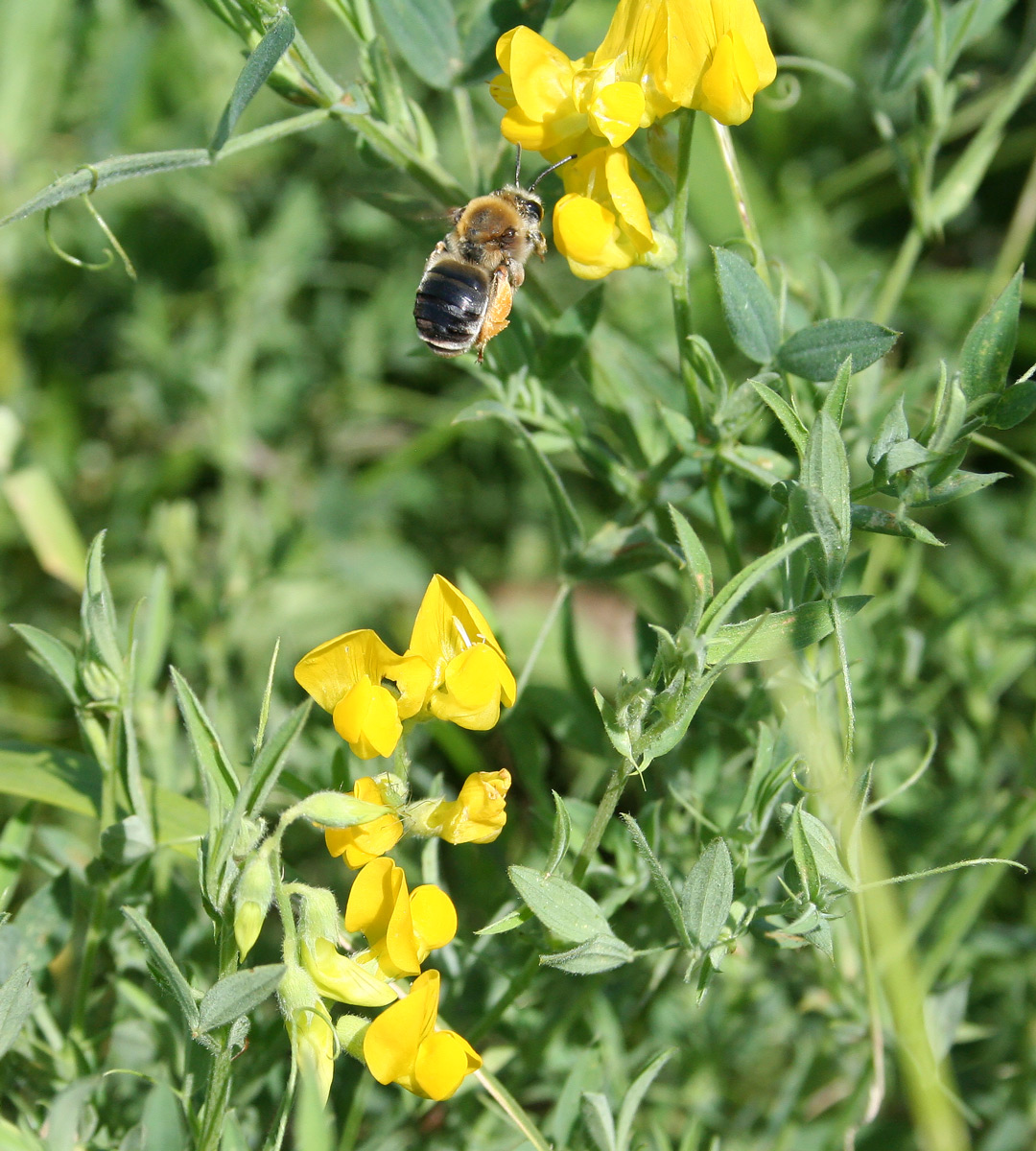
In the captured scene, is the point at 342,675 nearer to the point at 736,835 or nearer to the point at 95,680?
the point at 95,680

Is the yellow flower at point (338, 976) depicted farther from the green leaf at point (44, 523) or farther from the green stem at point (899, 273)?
the green leaf at point (44, 523)

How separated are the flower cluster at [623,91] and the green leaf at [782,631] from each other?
1.70 ft

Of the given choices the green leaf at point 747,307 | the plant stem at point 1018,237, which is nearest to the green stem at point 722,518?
the green leaf at point 747,307

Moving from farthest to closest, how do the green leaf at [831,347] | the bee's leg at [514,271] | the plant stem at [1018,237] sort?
the plant stem at [1018,237] < the bee's leg at [514,271] < the green leaf at [831,347]

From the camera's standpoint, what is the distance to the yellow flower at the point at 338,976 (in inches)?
49.8

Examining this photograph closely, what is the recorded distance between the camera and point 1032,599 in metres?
2.46

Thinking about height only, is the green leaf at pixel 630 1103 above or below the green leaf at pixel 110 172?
below

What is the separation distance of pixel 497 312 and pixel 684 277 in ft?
1.04

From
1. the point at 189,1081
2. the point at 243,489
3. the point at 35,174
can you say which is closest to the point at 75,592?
the point at 243,489

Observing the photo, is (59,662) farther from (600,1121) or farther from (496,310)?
(600,1121)

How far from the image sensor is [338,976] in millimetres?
1265

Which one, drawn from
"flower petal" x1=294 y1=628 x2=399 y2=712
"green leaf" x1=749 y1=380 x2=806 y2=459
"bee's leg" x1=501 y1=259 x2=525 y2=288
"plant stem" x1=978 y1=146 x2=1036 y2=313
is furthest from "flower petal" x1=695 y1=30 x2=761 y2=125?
"plant stem" x1=978 y1=146 x2=1036 y2=313

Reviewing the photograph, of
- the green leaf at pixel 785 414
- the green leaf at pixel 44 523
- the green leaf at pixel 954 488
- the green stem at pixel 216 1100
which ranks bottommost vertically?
the green leaf at pixel 44 523

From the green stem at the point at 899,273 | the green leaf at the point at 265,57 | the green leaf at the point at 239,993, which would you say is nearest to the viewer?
the green leaf at the point at 239,993
